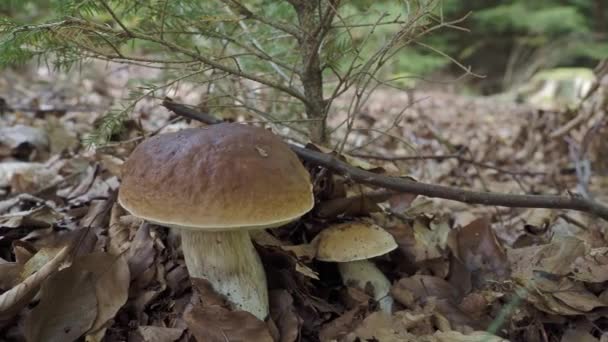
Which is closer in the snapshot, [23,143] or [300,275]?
[300,275]

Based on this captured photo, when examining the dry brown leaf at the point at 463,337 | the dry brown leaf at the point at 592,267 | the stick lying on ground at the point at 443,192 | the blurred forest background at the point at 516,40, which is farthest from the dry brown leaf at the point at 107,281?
the blurred forest background at the point at 516,40

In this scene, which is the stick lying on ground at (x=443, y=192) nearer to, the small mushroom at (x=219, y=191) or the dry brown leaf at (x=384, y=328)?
the small mushroom at (x=219, y=191)

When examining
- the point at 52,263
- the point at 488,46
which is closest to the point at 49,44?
the point at 52,263

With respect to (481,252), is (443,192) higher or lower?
higher

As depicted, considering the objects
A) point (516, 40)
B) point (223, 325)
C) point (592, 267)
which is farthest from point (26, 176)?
point (516, 40)

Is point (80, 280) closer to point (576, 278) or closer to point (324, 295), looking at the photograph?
point (324, 295)

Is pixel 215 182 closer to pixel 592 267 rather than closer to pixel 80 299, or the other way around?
pixel 80 299
